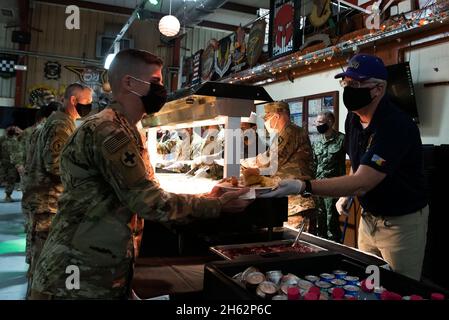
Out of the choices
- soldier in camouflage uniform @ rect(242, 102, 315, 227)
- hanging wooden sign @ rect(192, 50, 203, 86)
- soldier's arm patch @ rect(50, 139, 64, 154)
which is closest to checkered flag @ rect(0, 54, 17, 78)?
hanging wooden sign @ rect(192, 50, 203, 86)

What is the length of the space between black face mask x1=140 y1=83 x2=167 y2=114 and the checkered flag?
13393 mm

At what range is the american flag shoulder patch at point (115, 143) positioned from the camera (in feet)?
4.71

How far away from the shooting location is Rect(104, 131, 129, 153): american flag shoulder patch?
1435 millimetres

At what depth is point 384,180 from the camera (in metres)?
1.99

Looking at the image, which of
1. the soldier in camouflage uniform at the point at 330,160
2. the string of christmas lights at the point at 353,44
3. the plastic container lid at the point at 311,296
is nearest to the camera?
the plastic container lid at the point at 311,296

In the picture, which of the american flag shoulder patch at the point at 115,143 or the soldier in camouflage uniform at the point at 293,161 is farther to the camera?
the soldier in camouflage uniform at the point at 293,161

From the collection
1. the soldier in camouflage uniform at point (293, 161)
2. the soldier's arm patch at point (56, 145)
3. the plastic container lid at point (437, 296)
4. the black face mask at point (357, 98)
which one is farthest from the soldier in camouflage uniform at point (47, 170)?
the plastic container lid at point (437, 296)

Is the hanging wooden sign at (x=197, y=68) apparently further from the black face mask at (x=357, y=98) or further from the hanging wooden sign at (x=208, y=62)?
the black face mask at (x=357, y=98)

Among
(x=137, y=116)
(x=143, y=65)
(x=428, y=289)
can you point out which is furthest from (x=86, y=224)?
(x=428, y=289)

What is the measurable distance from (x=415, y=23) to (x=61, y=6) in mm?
12660

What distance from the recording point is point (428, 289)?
1.31 metres

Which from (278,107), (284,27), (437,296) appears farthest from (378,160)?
(284,27)

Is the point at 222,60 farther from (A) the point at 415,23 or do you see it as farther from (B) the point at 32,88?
(B) the point at 32,88

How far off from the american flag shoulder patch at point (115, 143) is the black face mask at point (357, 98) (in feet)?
4.24
